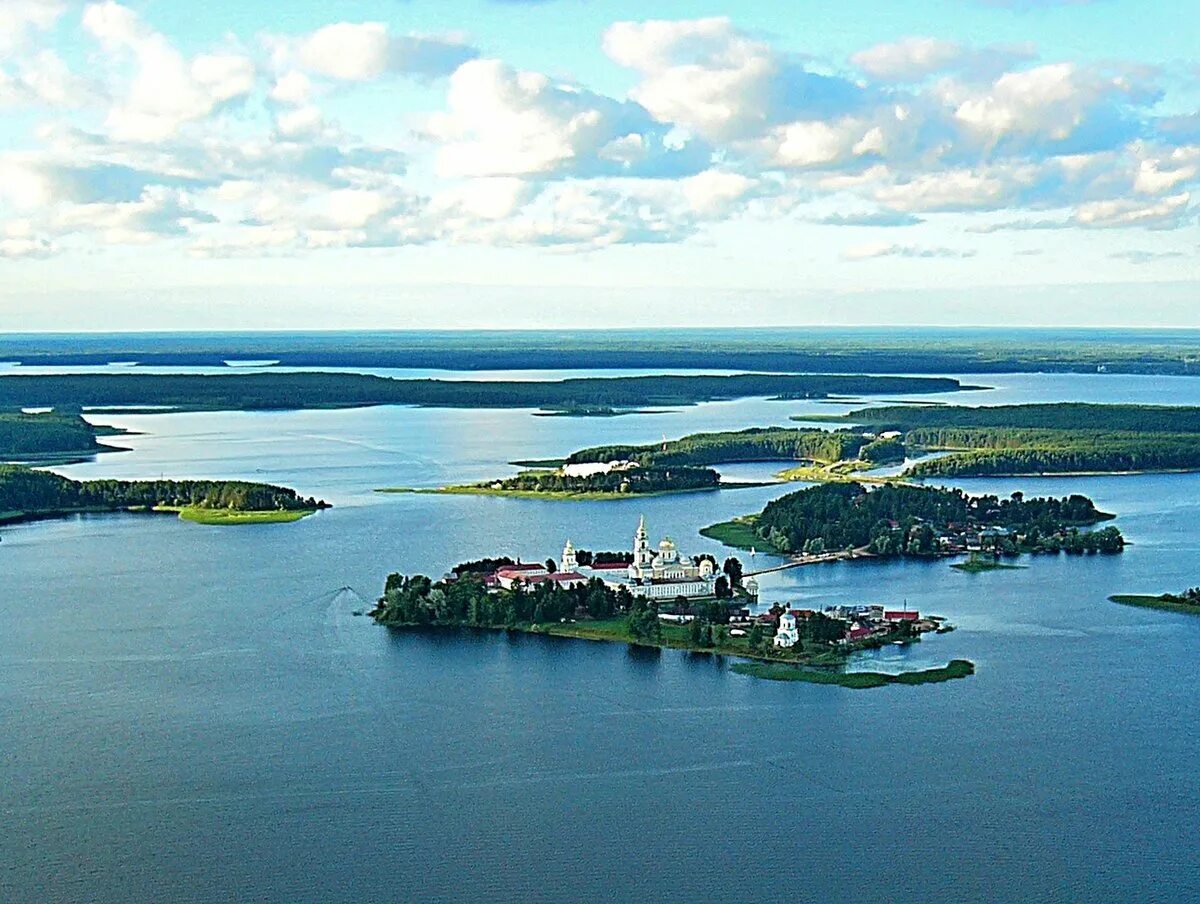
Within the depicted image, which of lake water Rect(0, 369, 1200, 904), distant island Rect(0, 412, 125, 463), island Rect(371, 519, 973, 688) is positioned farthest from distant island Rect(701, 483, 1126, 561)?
distant island Rect(0, 412, 125, 463)

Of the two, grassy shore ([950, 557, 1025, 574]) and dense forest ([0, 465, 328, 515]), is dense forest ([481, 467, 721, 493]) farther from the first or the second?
grassy shore ([950, 557, 1025, 574])

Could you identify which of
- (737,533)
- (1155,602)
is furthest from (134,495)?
(1155,602)

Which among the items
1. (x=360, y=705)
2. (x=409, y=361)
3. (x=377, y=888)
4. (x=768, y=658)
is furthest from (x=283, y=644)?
(x=409, y=361)

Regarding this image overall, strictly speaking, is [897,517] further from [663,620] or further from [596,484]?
[663,620]

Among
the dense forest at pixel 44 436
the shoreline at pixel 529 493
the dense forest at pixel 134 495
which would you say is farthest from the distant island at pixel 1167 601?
the dense forest at pixel 44 436

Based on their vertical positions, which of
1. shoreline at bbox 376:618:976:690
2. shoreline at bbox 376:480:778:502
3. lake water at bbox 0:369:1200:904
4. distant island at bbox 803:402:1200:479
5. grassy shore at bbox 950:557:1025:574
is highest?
distant island at bbox 803:402:1200:479

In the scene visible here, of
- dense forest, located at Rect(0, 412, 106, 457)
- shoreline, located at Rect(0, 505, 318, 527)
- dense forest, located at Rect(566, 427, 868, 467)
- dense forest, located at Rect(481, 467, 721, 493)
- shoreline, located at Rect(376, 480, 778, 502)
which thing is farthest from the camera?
dense forest, located at Rect(0, 412, 106, 457)

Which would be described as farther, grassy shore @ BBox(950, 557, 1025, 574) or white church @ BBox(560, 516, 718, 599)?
grassy shore @ BBox(950, 557, 1025, 574)
